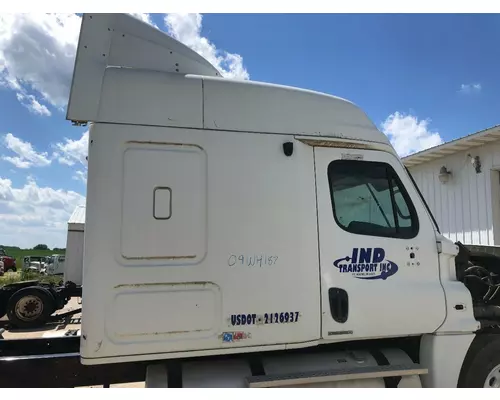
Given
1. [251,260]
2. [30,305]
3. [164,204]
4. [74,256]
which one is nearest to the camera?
[164,204]

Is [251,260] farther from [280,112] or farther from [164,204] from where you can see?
[280,112]

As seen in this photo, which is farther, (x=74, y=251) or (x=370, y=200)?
(x=74, y=251)

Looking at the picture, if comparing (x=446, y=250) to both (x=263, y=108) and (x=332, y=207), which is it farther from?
(x=263, y=108)

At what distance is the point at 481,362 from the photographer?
11.2ft

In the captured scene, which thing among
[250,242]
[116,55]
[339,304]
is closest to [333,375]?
[339,304]

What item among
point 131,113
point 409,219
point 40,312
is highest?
point 131,113

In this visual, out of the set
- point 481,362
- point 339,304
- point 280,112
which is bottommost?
point 481,362

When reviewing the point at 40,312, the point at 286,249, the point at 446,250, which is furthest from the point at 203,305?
the point at 40,312

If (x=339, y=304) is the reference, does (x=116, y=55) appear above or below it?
above

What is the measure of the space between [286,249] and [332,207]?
534 millimetres

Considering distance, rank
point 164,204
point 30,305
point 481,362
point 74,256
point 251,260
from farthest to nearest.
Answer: point 74,256
point 30,305
point 481,362
point 251,260
point 164,204

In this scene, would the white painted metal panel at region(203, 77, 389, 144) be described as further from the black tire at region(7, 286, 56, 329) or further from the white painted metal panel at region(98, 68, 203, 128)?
the black tire at region(7, 286, 56, 329)

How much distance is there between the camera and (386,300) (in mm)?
3221

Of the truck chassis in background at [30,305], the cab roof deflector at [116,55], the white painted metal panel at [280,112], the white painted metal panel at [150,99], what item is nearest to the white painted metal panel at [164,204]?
the white painted metal panel at [150,99]
